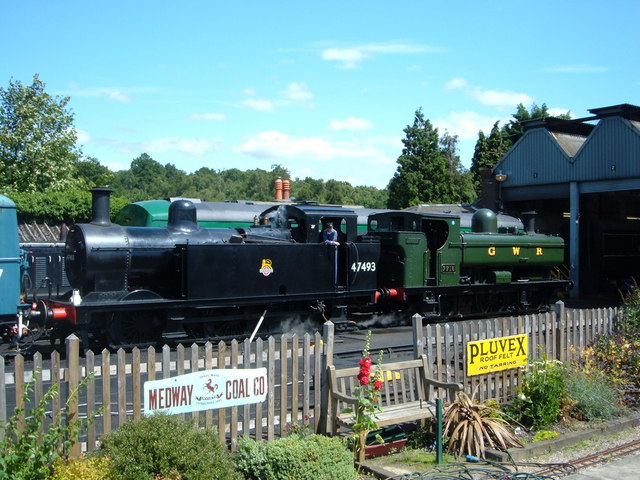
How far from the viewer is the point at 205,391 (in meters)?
6.19

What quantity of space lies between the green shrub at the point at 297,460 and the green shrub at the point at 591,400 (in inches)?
146

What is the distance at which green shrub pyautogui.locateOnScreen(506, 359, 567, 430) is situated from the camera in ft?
25.5

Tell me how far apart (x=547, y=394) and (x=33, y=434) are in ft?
18.9

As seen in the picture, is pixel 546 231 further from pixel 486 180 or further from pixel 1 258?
pixel 1 258

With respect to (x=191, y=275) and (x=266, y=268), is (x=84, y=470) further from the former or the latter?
(x=266, y=268)

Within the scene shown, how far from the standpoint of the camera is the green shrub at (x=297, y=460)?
5590 millimetres

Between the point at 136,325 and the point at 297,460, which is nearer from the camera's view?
the point at 297,460

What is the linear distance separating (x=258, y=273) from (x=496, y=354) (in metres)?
6.44

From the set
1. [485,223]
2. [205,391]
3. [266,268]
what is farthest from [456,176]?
[205,391]

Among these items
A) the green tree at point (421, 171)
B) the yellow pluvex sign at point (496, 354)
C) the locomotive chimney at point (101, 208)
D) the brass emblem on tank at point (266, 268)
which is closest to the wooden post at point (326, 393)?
the yellow pluvex sign at point (496, 354)

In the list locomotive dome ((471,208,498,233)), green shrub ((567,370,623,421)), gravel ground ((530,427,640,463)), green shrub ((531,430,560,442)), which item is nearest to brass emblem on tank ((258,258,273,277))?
green shrub ((567,370,623,421))

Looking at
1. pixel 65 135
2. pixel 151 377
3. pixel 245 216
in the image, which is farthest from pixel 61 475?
pixel 65 135

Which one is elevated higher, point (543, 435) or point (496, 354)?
point (496, 354)

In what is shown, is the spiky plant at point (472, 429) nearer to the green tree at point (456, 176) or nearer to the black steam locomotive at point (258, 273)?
the black steam locomotive at point (258, 273)
